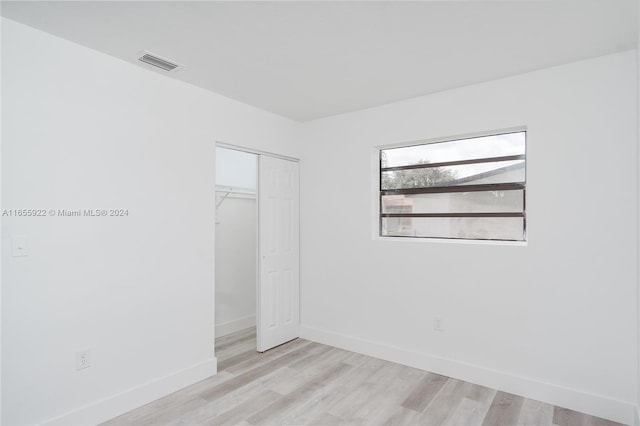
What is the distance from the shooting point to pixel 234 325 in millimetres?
4363

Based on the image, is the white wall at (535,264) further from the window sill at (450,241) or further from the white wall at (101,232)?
the white wall at (101,232)

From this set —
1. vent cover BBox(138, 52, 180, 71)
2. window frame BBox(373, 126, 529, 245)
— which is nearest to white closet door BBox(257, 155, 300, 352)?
window frame BBox(373, 126, 529, 245)

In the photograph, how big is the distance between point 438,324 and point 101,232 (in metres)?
2.88

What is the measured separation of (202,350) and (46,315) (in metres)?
1.26

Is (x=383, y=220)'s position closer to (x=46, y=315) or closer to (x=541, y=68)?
(x=541, y=68)

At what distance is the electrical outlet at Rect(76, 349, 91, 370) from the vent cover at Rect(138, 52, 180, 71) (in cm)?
209

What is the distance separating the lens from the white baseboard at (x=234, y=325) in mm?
4188

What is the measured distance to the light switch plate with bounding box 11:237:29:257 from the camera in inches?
82.4

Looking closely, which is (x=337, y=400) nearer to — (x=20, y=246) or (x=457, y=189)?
(x=457, y=189)

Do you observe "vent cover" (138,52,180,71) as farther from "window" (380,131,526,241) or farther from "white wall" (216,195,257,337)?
"window" (380,131,526,241)

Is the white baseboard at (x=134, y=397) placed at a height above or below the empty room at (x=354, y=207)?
below

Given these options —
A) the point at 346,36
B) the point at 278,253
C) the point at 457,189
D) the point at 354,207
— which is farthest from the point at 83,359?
the point at 457,189

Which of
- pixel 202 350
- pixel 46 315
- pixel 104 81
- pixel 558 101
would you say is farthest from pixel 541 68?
pixel 46 315

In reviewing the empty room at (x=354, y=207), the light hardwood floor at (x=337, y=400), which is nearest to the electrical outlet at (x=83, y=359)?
the empty room at (x=354, y=207)
